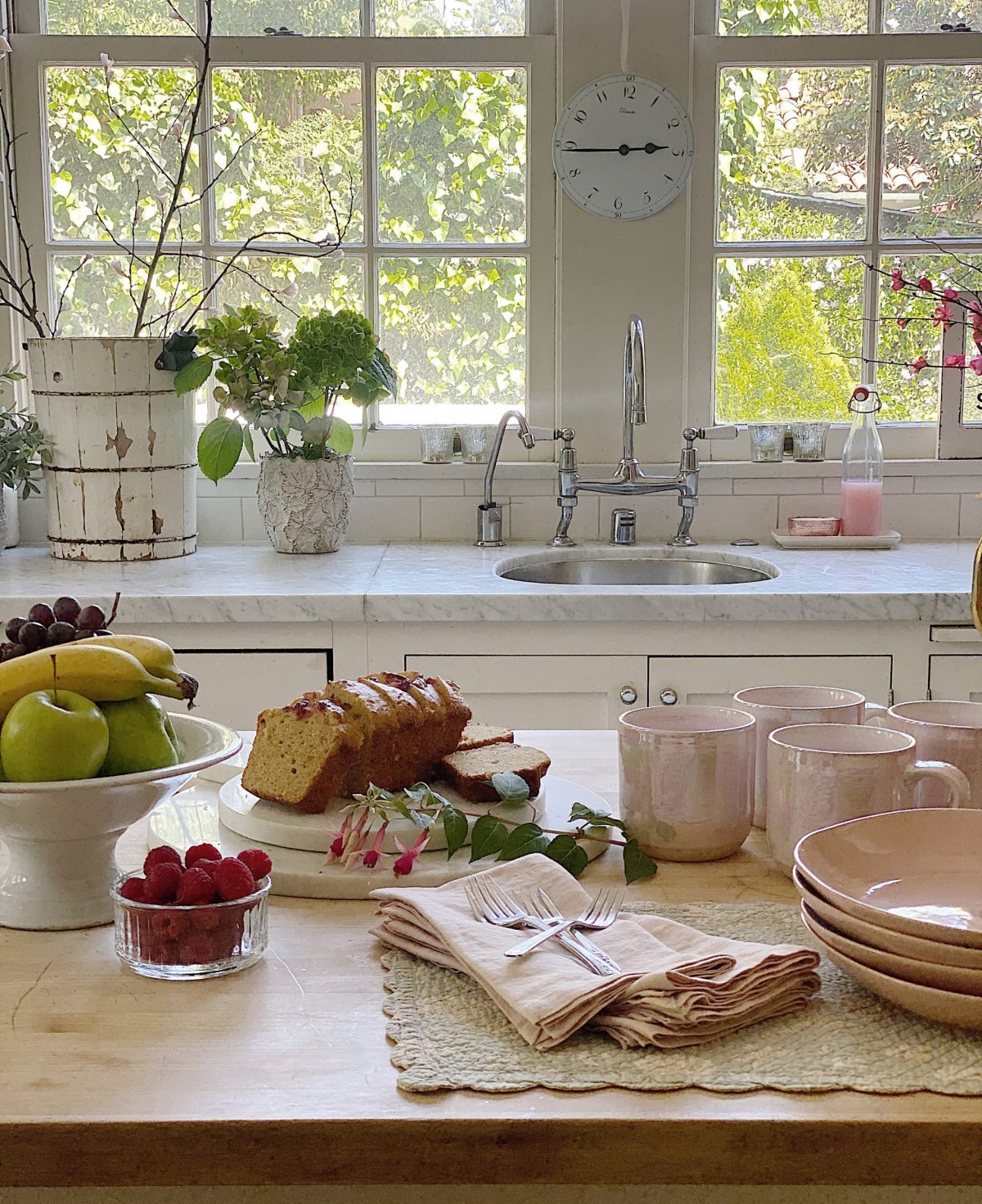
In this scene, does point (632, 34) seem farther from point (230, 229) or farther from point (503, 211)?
point (230, 229)

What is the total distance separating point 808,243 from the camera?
10.2 ft

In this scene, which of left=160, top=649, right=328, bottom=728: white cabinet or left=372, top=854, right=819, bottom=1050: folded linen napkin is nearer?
left=372, top=854, right=819, bottom=1050: folded linen napkin

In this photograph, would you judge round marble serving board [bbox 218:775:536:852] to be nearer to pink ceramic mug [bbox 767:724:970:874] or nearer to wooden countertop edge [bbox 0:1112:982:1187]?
pink ceramic mug [bbox 767:724:970:874]

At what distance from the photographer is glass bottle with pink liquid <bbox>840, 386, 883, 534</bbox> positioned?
117 inches

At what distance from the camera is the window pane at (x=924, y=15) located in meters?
3.06

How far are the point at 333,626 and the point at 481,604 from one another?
27 centimetres

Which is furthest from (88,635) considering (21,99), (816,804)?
(21,99)

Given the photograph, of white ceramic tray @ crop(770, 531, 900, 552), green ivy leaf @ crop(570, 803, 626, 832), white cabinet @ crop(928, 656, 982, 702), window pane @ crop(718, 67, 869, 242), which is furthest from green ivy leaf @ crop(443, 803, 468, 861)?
window pane @ crop(718, 67, 869, 242)

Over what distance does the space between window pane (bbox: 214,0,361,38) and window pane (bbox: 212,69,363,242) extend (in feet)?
0.30

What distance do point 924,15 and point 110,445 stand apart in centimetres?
207

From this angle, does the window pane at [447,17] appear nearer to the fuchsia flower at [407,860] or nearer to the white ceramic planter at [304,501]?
the white ceramic planter at [304,501]

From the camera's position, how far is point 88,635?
3.82 ft

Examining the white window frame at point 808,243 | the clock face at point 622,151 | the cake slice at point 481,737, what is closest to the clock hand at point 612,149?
the clock face at point 622,151

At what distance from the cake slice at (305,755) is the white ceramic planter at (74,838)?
95mm
